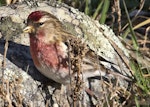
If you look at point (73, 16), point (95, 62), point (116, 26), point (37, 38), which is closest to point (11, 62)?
point (37, 38)

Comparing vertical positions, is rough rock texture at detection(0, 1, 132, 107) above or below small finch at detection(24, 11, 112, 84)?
below

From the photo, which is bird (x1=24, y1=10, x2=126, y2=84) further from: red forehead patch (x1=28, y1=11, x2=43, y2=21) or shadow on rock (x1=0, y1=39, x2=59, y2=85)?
shadow on rock (x1=0, y1=39, x2=59, y2=85)

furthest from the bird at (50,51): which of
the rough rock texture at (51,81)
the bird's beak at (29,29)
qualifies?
the rough rock texture at (51,81)

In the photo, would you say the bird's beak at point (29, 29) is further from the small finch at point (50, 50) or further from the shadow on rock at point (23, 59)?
the shadow on rock at point (23, 59)

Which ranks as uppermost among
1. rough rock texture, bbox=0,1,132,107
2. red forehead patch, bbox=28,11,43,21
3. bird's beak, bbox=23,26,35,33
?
red forehead patch, bbox=28,11,43,21

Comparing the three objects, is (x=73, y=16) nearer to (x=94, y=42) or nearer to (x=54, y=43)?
(x=94, y=42)

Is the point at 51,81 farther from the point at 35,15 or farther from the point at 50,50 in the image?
the point at 35,15

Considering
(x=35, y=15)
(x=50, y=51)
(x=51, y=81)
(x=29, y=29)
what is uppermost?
(x=35, y=15)

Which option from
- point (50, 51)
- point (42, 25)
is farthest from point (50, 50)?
point (42, 25)

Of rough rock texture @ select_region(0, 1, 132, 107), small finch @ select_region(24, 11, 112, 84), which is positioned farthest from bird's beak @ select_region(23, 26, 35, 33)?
rough rock texture @ select_region(0, 1, 132, 107)
